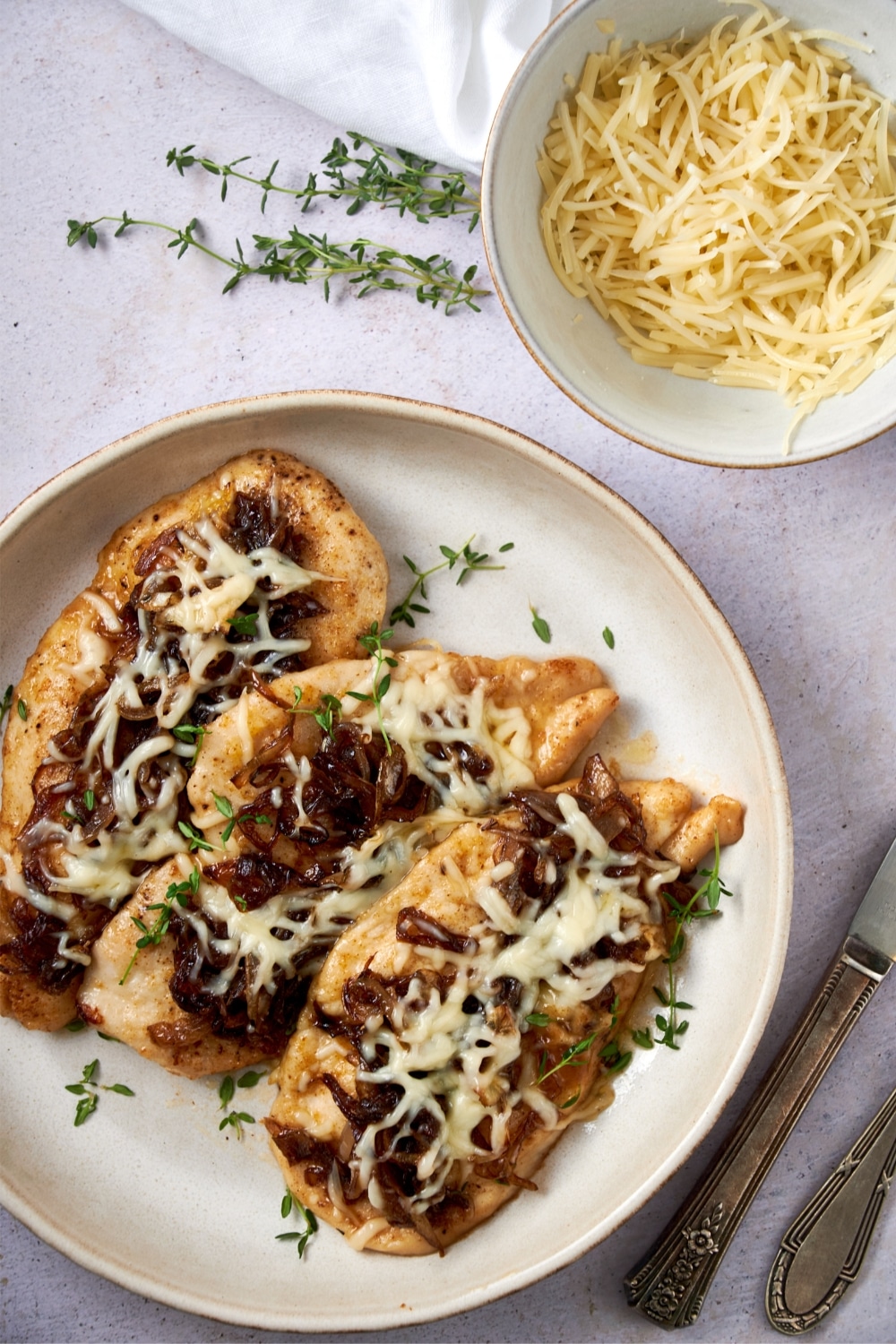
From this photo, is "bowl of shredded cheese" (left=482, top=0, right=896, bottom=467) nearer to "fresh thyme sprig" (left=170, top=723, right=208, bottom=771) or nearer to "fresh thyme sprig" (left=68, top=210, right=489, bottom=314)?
"fresh thyme sprig" (left=68, top=210, right=489, bottom=314)

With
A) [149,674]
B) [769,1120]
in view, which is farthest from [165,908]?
[769,1120]

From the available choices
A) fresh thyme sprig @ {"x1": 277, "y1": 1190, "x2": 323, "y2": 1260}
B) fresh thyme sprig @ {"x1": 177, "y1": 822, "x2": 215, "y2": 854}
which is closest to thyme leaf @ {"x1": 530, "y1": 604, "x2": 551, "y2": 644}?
fresh thyme sprig @ {"x1": 177, "y1": 822, "x2": 215, "y2": 854}

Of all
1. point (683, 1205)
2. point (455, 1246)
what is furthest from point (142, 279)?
point (683, 1205)

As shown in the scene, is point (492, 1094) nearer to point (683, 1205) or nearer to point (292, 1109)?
point (292, 1109)

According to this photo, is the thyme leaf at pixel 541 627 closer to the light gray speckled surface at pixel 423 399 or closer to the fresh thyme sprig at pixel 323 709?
the light gray speckled surface at pixel 423 399

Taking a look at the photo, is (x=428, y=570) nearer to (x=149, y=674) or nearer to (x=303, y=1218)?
(x=149, y=674)

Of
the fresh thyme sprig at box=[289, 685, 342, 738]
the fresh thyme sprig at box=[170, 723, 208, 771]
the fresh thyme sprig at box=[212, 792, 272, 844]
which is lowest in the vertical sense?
the fresh thyme sprig at box=[212, 792, 272, 844]

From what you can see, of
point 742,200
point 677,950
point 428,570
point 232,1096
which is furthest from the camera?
point 428,570
